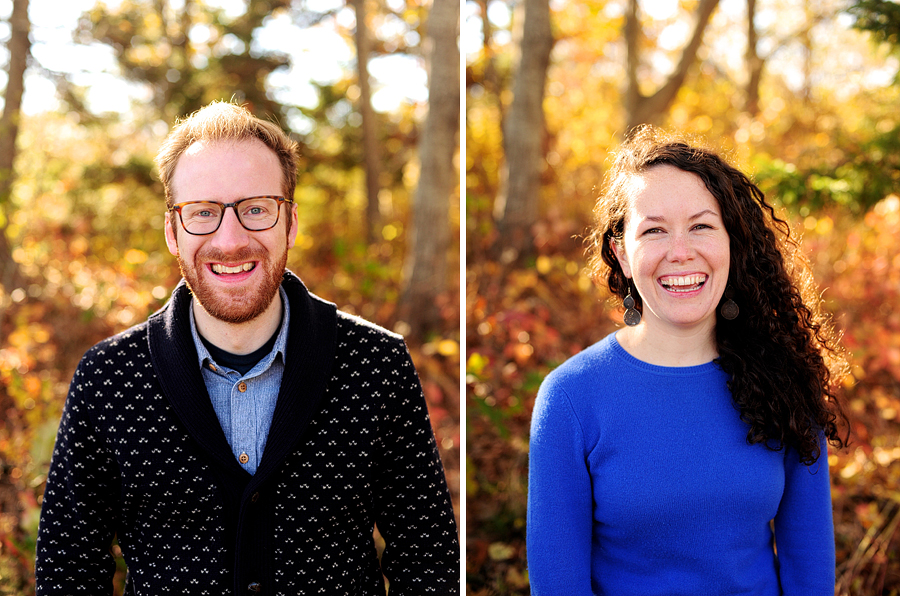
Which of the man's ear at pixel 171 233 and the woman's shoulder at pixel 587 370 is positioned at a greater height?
the man's ear at pixel 171 233

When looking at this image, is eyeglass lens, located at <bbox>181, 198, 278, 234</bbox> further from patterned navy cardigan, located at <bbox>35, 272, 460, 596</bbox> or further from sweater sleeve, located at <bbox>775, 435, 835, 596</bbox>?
sweater sleeve, located at <bbox>775, 435, 835, 596</bbox>

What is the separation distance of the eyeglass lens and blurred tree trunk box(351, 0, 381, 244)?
6859 mm

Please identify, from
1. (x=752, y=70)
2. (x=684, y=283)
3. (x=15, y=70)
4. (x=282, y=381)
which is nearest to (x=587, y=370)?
(x=684, y=283)

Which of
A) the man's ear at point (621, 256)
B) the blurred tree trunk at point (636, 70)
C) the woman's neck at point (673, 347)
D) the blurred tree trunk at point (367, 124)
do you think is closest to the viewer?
the woman's neck at point (673, 347)

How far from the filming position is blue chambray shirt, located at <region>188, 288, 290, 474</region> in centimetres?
191

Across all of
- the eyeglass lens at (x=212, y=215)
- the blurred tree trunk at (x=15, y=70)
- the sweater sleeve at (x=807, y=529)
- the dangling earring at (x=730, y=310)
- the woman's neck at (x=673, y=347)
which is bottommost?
the sweater sleeve at (x=807, y=529)

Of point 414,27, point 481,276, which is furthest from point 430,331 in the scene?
point 414,27

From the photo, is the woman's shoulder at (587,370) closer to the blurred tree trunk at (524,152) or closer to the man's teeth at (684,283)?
the man's teeth at (684,283)

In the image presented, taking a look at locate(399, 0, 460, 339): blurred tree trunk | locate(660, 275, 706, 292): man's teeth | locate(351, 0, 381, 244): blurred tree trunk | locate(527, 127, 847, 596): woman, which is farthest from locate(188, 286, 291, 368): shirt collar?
locate(351, 0, 381, 244): blurred tree trunk

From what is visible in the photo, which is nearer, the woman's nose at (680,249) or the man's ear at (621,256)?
the woman's nose at (680,249)

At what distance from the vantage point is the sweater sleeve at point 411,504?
2.03m

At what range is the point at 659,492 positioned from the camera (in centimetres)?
176

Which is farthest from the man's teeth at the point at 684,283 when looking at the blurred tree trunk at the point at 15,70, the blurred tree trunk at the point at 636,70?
the blurred tree trunk at the point at 15,70

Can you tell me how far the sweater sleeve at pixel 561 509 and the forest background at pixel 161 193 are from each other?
203 centimetres
